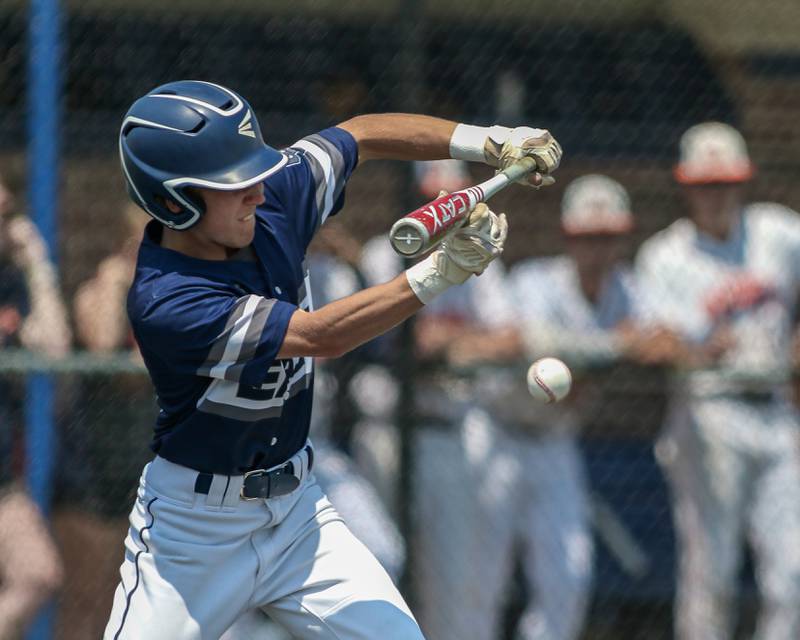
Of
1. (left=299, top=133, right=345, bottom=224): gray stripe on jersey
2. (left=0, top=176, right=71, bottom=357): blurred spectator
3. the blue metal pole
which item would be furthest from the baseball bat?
the blue metal pole

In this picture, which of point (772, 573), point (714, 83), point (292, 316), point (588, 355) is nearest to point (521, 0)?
point (714, 83)

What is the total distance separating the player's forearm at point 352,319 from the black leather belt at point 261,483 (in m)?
0.45

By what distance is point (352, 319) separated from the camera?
3.03m

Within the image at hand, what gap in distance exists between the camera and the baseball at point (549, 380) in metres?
3.52

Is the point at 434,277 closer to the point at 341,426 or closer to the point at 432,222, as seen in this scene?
the point at 432,222

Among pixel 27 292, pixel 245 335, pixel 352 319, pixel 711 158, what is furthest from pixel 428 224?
pixel 711 158

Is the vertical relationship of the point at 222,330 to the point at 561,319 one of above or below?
above

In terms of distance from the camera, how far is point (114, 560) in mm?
4996

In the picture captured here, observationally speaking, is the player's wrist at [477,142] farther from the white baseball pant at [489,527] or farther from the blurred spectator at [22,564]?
the blurred spectator at [22,564]

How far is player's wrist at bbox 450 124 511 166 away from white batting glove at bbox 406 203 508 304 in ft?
1.67

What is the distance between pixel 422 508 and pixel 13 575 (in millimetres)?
1448

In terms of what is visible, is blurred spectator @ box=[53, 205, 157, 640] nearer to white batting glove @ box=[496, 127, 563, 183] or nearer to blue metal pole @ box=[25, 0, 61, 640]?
blue metal pole @ box=[25, 0, 61, 640]

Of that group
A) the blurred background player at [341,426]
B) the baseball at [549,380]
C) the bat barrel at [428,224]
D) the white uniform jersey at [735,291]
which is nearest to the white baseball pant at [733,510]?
the white uniform jersey at [735,291]

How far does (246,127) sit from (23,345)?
1.91 m
